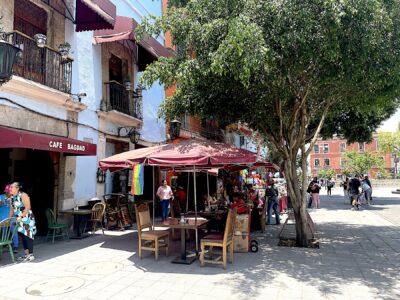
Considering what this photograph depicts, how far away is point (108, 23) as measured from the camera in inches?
400

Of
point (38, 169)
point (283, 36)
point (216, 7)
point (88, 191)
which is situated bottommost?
point (88, 191)

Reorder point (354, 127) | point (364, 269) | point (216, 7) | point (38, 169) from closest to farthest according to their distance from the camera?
point (364, 269), point (216, 7), point (38, 169), point (354, 127)

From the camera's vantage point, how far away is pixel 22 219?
6.70m

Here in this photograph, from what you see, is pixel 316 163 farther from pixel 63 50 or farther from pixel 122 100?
pixel 63 50

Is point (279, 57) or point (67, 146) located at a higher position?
point (279, 57)

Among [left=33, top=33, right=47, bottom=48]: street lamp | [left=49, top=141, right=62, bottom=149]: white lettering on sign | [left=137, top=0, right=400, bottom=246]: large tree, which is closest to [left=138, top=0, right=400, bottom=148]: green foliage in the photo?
[left=137, top=0, right=400, bottom=246]: large tree

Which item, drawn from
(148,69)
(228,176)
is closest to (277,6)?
(148,69)

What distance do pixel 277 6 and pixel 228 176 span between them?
1611cm

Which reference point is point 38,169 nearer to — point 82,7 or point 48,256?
point 48,256

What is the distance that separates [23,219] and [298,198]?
625 centimetres

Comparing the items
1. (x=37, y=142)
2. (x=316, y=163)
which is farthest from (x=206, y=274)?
(x=316, y=163)

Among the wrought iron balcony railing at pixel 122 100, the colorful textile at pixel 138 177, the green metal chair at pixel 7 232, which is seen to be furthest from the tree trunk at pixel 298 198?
the wrought iron balcony railing at pixel 122 100

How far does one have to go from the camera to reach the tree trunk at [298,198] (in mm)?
8195

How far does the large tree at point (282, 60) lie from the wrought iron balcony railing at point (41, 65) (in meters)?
2.99
